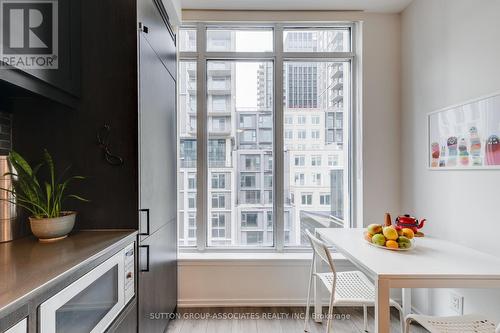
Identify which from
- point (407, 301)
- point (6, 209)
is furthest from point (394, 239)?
point (6, 209)

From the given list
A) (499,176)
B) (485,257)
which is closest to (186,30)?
(499,176)

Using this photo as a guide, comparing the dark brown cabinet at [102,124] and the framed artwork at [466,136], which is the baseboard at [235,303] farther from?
the framed artwork at [466,136]

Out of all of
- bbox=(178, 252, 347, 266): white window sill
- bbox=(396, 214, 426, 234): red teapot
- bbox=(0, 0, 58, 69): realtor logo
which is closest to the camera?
bbox=(0, 0, 58, 69): realtor logo

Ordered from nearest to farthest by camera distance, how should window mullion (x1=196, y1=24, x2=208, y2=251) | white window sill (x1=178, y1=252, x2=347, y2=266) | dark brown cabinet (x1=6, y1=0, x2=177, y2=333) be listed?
dark brown cabinet (x1=6, y1=0, x2=177, y2=333) → white window sill (x1=178, y1=252, x2=347, y2=266) → window mullion (x1=196, y1=24, x2=208, y2=251)

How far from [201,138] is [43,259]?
5.60 feet

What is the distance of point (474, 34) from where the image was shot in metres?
1.66

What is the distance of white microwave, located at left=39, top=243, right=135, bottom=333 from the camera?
0.79 metres

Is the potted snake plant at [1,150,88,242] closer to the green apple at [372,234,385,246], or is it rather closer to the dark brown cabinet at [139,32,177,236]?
the dark brown cabinet at [139,32,177,236]

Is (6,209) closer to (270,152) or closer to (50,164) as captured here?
(50,164)

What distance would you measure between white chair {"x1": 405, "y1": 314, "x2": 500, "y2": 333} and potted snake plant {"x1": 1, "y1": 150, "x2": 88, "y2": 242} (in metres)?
1.67

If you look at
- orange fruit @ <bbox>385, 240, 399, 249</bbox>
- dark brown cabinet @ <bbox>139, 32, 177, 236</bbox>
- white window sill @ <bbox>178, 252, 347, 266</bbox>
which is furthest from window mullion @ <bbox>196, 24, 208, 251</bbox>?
orange fruit @ <bbox>385, 240, 399, 249</bbox>

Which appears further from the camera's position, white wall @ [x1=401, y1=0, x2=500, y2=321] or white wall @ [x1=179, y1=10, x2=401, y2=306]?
white wall @ [x1=179, y1=10, x2=401, y2=306]

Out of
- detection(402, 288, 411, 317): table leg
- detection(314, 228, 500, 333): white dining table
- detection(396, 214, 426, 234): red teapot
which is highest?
detection(396, 214, 426, 234): red teapot

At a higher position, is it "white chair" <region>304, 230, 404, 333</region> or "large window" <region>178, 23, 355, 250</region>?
"large window" <region>178, 23, 355, 250</region>
